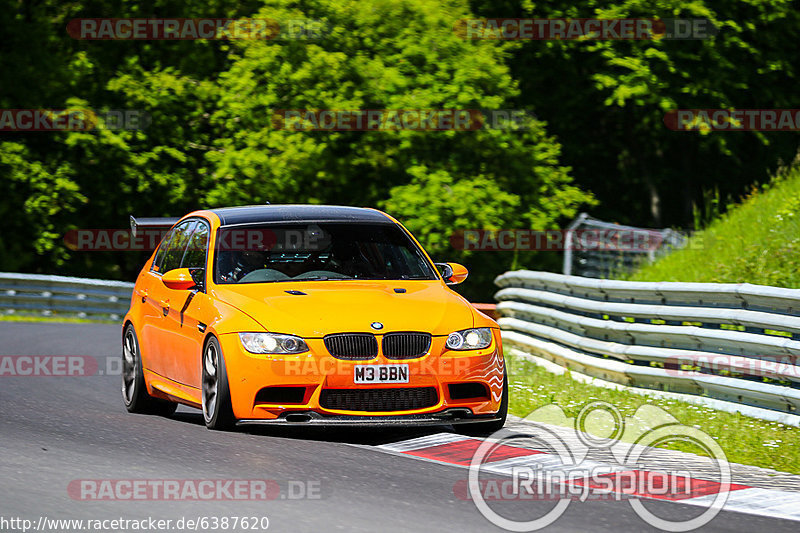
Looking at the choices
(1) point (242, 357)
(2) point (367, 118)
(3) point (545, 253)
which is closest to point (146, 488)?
(1) point (242, 357)

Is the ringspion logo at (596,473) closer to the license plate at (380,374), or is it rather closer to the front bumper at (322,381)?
the front bumper at (322,381)

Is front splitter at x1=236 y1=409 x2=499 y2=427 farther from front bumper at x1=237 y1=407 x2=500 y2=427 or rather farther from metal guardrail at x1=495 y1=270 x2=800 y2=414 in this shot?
metal guardrail at x1=495 y1=270 x2=800 y2=414

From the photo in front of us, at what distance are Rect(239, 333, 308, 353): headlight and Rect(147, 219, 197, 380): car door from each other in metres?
1.35

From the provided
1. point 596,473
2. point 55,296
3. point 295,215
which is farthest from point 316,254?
point 55,296

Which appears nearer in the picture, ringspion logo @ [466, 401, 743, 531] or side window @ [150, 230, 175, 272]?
ringspion logo @ [466, 401, 743, 531]

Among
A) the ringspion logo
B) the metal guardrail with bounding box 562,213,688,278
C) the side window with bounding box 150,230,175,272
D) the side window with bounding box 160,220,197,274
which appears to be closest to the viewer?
the ringspion logo

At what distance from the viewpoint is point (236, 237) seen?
33.5ft

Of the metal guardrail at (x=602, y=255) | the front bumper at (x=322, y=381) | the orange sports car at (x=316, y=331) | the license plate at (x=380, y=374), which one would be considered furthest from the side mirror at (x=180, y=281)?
the metal guardrail at (x=602, y=255)

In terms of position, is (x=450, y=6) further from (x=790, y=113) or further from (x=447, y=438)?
(x=447, y=438)

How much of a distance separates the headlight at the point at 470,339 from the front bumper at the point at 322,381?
0.17 ft

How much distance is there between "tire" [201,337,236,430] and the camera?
894 cm

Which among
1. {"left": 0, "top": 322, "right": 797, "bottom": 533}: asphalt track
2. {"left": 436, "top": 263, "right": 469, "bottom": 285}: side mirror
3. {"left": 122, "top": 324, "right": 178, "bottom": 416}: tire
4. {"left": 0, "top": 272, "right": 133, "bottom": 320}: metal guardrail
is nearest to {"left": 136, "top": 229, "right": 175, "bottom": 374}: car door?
{"left": 122, "top": 324, "right": 178, "bottom": 416}: tire

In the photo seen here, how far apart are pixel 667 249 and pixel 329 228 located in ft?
33.0

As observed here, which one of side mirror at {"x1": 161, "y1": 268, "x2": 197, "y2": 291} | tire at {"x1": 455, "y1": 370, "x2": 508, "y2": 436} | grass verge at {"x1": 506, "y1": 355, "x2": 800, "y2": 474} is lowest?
grass verge at {"x1": 506, "y1": 355, "x2": 800, "y2": 474}
